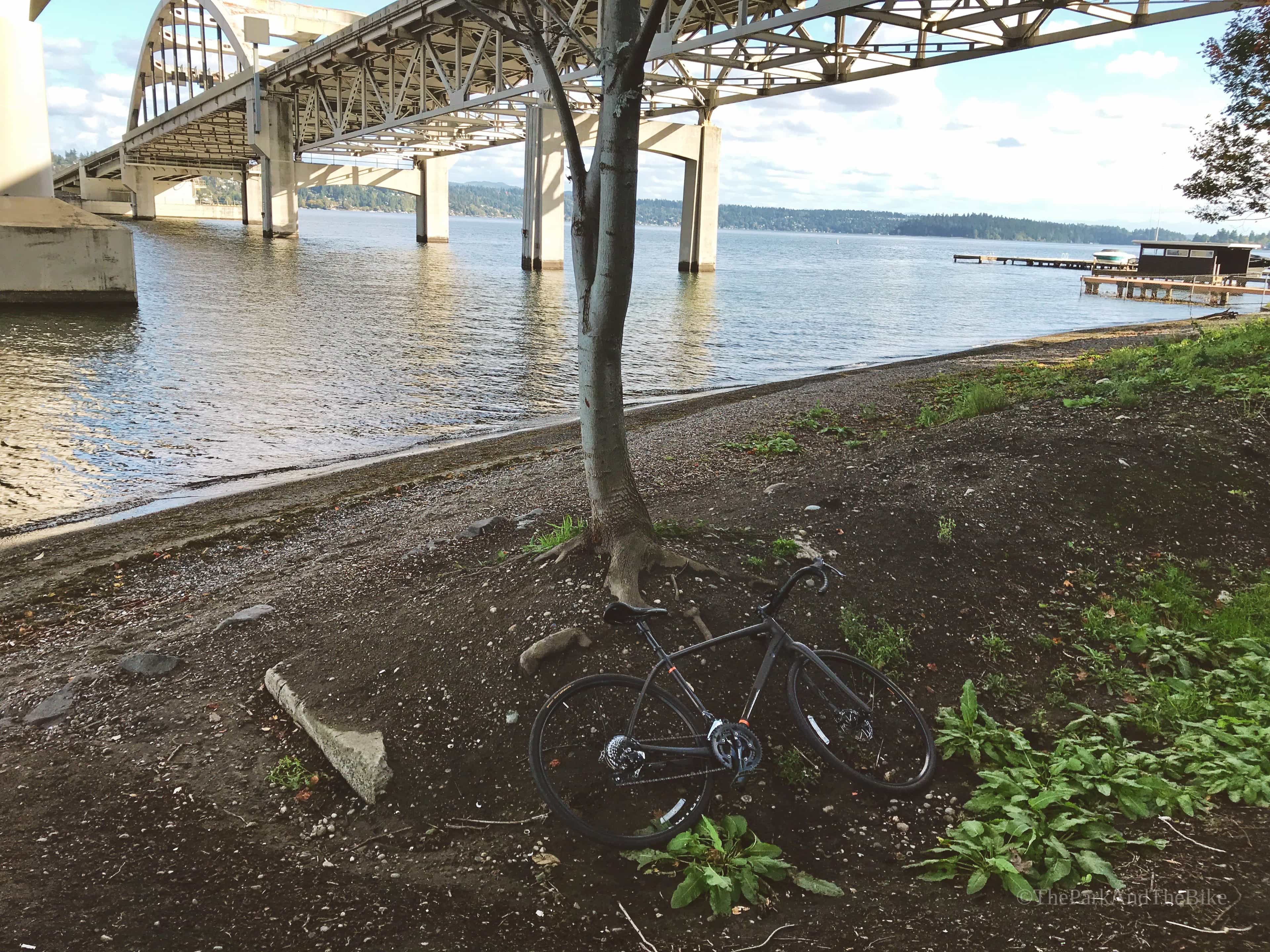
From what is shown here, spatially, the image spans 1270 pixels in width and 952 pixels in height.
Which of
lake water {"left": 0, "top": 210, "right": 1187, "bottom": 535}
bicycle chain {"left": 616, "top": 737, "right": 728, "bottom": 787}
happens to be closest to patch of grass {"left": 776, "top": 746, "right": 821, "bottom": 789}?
bicycle chain {"left": 616, "top": 737, "right": 728, "bottom": 787}

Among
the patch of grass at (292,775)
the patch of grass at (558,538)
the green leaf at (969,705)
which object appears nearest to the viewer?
the patch of grass at (292,775)

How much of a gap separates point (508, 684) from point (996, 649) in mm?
3094

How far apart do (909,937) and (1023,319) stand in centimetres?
4021

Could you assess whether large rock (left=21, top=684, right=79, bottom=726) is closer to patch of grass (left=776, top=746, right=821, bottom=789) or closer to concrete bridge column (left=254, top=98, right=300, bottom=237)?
patch of grass (left=776, top=746, right=821, bottom=789)

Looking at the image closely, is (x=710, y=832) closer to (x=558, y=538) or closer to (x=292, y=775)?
(x=292, y=775)

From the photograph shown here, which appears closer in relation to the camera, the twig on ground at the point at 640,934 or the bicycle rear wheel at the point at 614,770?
the twig on ground at the point at 640,934

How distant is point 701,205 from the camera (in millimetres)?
61000

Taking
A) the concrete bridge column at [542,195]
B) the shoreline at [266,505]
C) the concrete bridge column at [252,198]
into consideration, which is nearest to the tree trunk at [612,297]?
the shoreline at [266,505]

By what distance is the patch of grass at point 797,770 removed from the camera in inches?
180

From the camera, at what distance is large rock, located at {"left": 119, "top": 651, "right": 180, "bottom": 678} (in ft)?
19.5

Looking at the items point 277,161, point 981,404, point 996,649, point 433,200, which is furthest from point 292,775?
point 433,200

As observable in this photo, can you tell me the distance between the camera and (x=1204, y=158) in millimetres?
16703

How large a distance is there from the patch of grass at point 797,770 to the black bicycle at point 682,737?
0.09 metres

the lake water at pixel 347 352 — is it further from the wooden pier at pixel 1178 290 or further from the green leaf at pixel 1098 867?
the green leaf at pixel 1098 867
